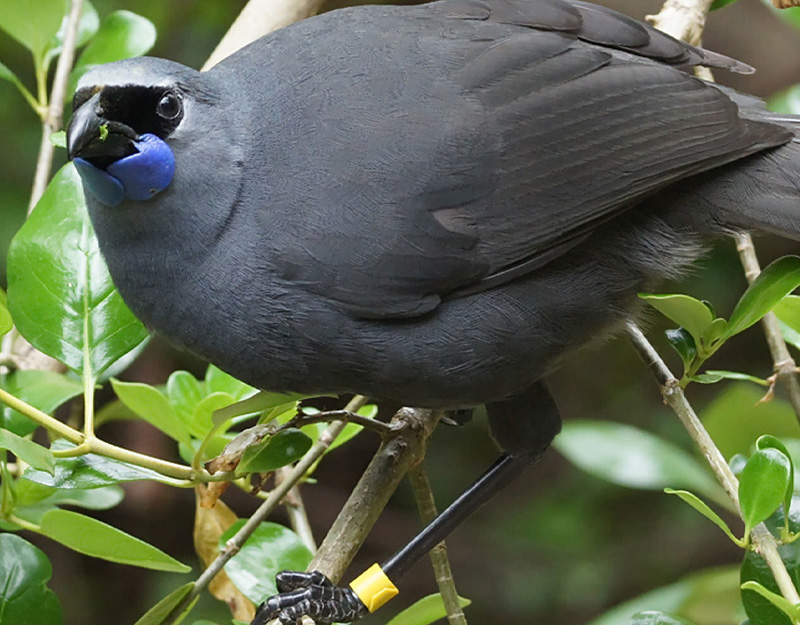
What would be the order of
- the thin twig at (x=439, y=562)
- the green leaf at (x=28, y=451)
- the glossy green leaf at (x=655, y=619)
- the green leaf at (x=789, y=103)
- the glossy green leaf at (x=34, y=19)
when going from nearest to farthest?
the green leaf at (x=28, y=451), the glossy green leaf at (x=655, y=619), the thin twig at (x=439, y=562), the glossy green leaf at (x=34, y=19), the green leaf at (x=789, y=103)

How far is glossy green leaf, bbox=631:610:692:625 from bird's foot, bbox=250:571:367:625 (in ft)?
1.35

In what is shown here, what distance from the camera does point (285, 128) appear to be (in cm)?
141

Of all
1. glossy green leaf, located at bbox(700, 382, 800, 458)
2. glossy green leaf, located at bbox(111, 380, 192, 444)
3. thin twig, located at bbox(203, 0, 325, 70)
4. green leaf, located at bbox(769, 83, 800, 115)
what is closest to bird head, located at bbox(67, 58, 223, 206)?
glossy green leaf, located at bbox(111, 380, 192, 444)

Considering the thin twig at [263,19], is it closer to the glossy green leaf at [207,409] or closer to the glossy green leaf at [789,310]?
the glossy green leaf at [207,409]

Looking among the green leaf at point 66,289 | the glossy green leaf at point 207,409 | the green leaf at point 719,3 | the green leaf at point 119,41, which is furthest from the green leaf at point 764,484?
the green leaf at point 119,41

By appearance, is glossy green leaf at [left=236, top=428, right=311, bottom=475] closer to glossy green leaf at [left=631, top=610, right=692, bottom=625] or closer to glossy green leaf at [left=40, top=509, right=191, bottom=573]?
glossy green leaf at [left=40, top=509, right=191, bottom=573]

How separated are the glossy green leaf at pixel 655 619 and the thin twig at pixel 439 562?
0.91 ft

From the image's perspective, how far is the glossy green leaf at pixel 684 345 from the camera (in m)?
1.35

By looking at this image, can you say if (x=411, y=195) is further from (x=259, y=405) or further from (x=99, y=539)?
(x=99, y=539)

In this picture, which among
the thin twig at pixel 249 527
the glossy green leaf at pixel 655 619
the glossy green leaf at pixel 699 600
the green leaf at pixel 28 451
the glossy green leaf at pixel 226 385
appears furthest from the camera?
the glossy green leaf at pixel 699 600

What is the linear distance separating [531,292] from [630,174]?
0.22 meters

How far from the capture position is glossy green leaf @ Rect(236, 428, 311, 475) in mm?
1264

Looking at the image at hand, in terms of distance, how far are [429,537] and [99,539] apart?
23.2 inches

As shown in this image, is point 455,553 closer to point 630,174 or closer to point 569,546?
point 569,546
